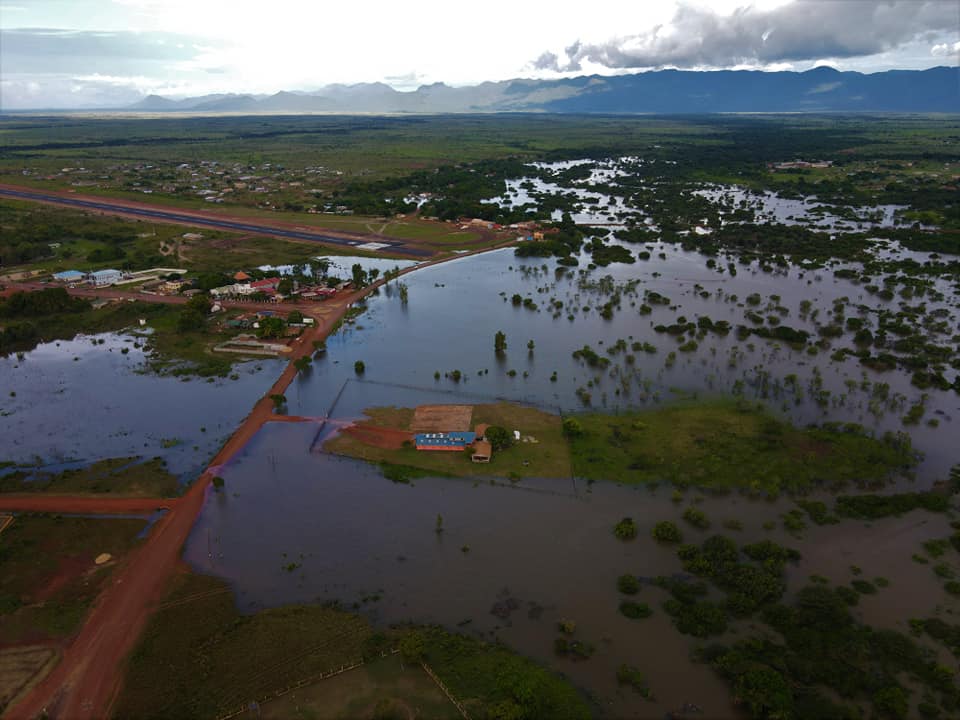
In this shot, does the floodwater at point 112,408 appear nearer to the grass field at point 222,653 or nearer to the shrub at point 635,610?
the grass field at point 222,653

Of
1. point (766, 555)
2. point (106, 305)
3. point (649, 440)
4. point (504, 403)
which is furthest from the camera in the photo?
point (106, 305)

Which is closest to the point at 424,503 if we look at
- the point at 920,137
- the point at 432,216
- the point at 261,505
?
the point at 261,505

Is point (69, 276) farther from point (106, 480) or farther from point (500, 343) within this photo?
point (500, 343)

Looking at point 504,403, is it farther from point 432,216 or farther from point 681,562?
point 432,216

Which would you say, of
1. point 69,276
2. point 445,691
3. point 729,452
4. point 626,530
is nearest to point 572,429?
point 626,530

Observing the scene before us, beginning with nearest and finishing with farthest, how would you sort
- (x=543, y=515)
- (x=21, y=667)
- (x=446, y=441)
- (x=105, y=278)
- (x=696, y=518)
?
(x=21, y=667) → (x=696, y=518) → (x=543, y=515) → (x=446, y=441) → (x=105, y=278)

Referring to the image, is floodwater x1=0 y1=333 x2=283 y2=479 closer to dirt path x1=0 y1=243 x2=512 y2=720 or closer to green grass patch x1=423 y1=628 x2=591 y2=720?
dirt path x1=0 y1=243 x2=512 y2=720
